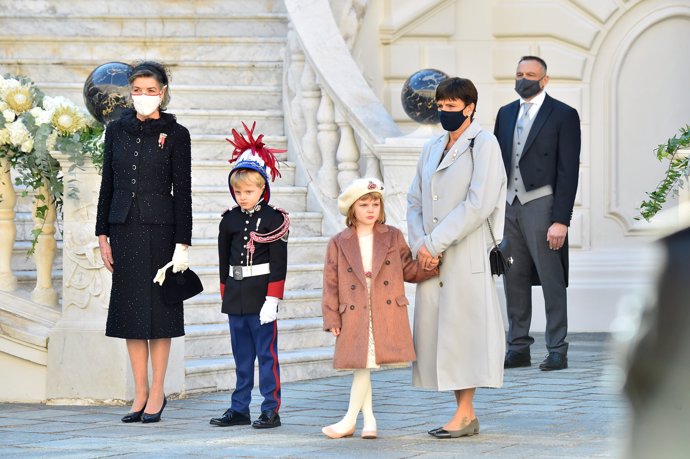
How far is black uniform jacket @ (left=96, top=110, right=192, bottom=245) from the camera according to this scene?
5.70 meters

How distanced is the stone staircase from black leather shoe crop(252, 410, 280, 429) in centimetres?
161

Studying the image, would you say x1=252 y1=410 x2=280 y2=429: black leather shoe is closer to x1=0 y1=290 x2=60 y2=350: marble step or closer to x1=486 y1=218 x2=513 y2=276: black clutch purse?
x1=486 y1=218 x2=513 y2=276: black clutch purse

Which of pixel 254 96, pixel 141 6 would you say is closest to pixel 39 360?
pixel 254 96

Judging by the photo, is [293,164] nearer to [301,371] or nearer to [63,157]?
[301,371]

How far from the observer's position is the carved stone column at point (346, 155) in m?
8.28

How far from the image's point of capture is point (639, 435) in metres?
0.79

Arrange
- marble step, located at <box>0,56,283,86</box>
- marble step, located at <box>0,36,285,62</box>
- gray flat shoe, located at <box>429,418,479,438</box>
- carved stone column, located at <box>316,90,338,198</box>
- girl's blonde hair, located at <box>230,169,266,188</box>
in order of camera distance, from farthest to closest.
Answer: marble step, located at <box>0,36,285,62</box>
marble step, located at <box>0,56,283,86</box>
carved stone column, located at <box>316,90,338,198</box>
girl's blonde hair, located at <box>230,169,266,188</box>
gray flat shoe, located at <box>429,418,479,438</box>

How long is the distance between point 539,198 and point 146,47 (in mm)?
3899

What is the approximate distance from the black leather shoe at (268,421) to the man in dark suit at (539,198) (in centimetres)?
235

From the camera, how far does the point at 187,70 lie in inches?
384

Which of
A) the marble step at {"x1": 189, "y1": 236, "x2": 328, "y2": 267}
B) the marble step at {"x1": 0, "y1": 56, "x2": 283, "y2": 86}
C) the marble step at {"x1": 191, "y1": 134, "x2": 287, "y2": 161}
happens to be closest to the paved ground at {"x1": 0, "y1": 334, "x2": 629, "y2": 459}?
the marble step at {"x1": 189, "y1": 236, "x2": 328, "y2": 267}

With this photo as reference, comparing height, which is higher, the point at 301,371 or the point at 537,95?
the point at 537,95

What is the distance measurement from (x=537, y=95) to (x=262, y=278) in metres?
2.75

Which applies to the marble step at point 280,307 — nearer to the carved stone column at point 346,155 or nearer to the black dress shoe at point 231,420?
the carved stone column at point 346,155
